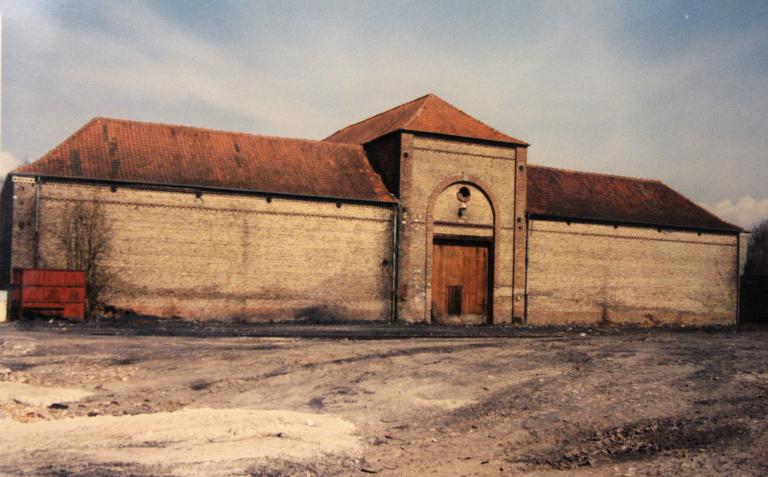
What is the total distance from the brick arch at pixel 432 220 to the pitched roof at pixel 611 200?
1941 mm

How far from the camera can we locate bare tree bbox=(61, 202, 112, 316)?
72.3ft

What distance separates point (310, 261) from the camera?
2506 centimetres

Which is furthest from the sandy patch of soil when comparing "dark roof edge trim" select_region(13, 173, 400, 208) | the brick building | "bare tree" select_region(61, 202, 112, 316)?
"dark roof edge trim" select_region(13, 173, 400, 208)

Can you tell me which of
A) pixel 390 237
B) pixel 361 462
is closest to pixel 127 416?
pixel 361 462

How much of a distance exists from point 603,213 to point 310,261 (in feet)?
45.9

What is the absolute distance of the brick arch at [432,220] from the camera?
87.9 ft

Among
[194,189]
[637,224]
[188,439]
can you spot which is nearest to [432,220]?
[194,189]

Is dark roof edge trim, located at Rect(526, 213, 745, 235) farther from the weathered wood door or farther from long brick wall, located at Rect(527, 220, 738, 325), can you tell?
the weathered wood door

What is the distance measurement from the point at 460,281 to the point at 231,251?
923 cm

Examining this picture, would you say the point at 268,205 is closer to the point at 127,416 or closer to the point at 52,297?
the point at 52,297

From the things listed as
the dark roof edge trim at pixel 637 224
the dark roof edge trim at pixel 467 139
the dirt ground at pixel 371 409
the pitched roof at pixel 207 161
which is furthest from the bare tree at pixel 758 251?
the dirt ground at pixel 371 409

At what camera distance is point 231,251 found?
944 inches

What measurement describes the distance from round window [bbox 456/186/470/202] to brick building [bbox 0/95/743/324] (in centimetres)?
8

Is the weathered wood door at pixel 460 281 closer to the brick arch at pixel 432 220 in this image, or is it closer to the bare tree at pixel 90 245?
the brick arch at pixel 432 220
